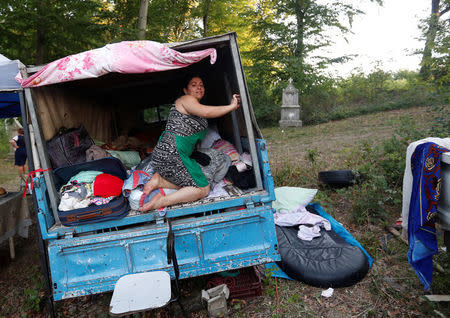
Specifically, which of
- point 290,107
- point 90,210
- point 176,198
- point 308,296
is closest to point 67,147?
point 90,210

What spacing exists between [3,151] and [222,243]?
16.8m

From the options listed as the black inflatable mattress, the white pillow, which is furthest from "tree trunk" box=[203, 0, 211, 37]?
the black inflatable mattress

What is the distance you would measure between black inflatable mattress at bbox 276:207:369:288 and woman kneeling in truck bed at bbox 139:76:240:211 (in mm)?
1248

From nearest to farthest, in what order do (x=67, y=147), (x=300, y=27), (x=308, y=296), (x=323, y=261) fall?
1. (x=308, y=296)
2. (x=323, y=261)
3. (x=67, y=147)
4. (x=300, y=27)

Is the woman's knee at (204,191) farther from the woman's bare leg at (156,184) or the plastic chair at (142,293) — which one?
the plastic chair at (142,293)

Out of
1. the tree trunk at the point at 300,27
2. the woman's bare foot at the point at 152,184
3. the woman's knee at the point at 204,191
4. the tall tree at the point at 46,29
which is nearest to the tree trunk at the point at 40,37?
the tall tree at the point at 46,29

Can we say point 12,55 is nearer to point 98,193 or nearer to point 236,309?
point 98,193

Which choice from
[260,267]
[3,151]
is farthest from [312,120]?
[3,151]

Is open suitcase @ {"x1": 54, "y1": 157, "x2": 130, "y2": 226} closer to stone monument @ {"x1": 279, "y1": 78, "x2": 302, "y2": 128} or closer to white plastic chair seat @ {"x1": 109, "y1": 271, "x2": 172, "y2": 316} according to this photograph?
white plastic chair seat @ {"x1": 109, "y1": 271, "x2": 172, "y2": 316}

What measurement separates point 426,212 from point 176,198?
7.96ft

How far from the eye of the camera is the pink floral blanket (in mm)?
2516

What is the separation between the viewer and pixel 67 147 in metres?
3.41

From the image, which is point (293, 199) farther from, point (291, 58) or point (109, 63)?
point (291, 58)

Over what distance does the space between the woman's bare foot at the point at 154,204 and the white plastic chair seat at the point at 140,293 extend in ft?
2.25
